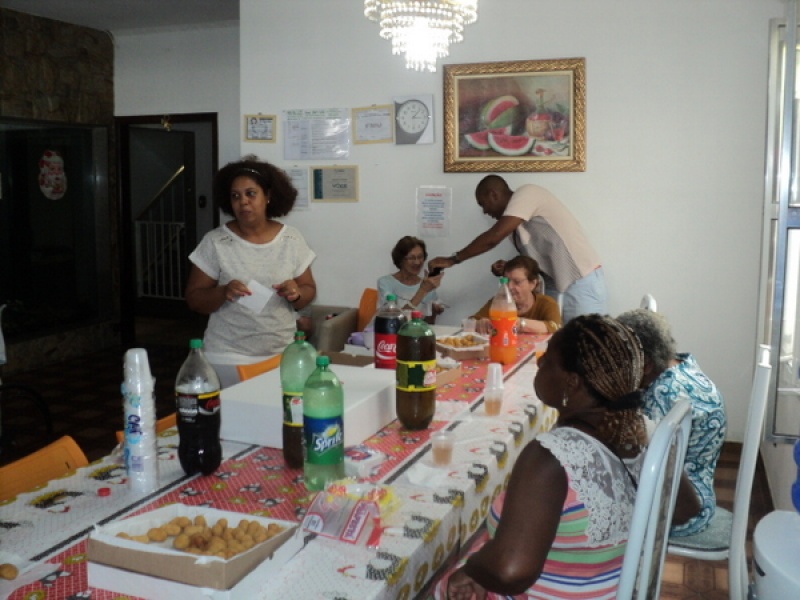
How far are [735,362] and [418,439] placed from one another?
2971 millimetres

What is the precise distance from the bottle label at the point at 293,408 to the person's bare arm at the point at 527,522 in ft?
1.82

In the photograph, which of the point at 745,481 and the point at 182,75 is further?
the point at 182,75

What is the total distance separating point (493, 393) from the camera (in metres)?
2.29

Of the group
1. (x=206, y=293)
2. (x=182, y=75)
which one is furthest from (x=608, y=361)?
(x=182, y=75)

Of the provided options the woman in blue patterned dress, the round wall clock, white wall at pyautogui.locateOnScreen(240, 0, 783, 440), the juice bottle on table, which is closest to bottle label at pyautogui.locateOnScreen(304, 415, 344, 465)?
the woman in blue patterned dress

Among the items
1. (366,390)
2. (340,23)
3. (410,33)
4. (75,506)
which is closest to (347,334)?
(340,23)

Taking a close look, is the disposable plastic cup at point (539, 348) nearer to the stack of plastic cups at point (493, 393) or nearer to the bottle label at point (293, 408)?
the stack of plastic cups at point (493, 393)

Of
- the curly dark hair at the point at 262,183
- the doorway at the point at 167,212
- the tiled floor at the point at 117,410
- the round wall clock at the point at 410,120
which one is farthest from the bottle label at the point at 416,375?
the doorway at the point at 167,212

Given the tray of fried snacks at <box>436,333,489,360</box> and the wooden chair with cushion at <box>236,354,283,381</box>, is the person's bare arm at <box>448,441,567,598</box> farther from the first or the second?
the tray of fried snacks at <box>436,333,489,360</box>

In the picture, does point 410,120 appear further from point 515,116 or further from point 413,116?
point 515,116

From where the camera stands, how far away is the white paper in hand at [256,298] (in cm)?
309

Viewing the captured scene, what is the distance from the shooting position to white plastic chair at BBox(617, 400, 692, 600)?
1275 millimetres

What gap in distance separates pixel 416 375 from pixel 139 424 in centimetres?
70

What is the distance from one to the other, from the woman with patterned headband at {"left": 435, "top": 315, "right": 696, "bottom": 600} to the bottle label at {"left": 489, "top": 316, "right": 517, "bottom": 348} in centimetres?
120
